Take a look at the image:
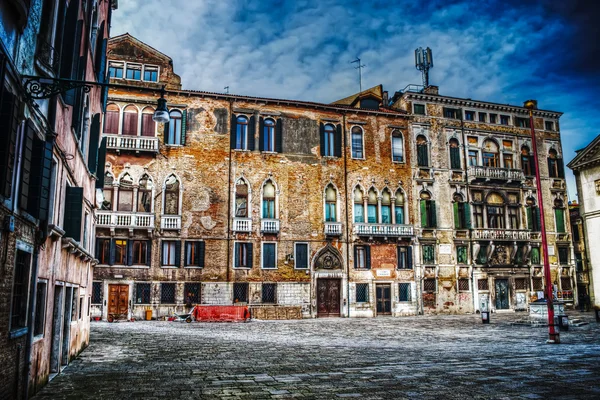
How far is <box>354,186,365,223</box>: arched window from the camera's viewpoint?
31906 millimetres

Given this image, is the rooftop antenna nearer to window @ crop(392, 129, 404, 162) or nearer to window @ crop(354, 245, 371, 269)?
window @ crop(392, 129, 404, 162)

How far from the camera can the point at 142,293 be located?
2691cm

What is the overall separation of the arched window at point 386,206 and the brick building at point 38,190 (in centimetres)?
2352

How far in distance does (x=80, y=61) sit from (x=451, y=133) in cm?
2900

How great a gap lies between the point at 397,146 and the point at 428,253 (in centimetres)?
777

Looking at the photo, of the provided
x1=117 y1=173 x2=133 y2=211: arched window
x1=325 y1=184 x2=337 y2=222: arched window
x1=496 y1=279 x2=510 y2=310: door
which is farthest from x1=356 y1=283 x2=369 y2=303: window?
x1=117 y1=173 x2=133 y2=211: arched window

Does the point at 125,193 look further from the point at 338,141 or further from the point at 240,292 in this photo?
the point at 338,141

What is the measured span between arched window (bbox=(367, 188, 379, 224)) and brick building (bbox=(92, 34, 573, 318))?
8 centimetres

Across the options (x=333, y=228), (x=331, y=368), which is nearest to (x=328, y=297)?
(x=333, y=228)

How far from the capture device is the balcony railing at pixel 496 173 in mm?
34344

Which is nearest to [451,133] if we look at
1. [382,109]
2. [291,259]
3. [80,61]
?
[382,109]

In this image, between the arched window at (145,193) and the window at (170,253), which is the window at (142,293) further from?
the arched window at (145,193)

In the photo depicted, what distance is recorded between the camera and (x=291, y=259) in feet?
98.0

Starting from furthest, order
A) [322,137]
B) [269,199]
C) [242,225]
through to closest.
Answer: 1. [322,137]
2. [269,199]
3. [242,225]
